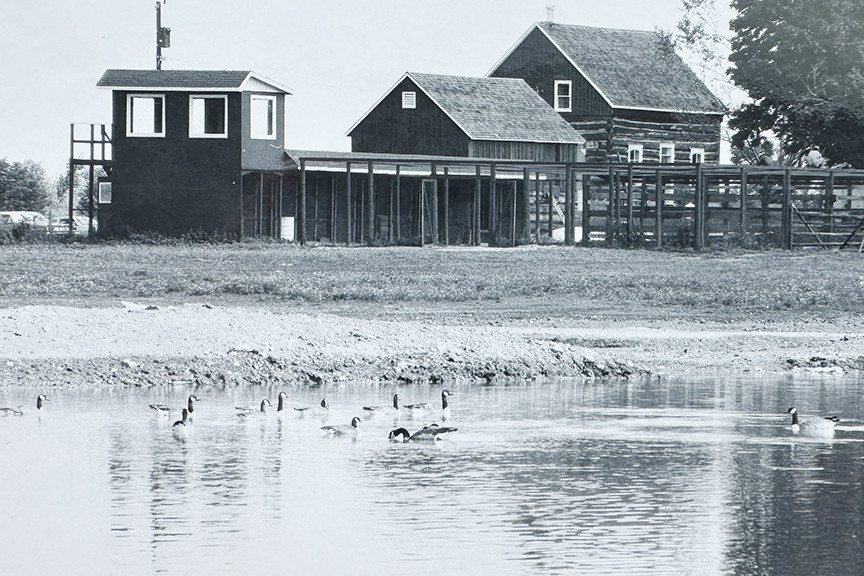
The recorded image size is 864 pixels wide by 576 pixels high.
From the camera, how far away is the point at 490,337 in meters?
26.5

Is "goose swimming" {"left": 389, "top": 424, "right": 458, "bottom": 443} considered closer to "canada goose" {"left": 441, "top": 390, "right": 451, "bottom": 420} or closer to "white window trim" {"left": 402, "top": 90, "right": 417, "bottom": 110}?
"canada goose" {"left": 441, "top": 390, "right": 451, "bottom": 420}

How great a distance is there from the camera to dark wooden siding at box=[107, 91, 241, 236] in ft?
185

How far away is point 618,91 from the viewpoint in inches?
2857

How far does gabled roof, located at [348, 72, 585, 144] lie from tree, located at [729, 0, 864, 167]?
25.8 feet

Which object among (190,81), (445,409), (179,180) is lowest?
(445,409)

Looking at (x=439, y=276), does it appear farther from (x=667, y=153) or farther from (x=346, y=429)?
(x=667, y=153)

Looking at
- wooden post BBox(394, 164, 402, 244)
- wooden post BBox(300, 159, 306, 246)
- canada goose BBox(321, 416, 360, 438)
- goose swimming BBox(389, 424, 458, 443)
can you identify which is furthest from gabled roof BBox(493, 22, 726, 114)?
goose swimming BBox(389, 424, 458, 443)

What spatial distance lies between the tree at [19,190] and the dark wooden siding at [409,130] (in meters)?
35.6

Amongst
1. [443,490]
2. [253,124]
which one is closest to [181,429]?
[443,490]

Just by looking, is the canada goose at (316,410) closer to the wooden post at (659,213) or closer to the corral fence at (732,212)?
the wooden post at (659,213)

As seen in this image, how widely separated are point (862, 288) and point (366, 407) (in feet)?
71.8

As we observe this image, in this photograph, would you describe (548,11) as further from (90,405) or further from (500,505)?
(500,505)

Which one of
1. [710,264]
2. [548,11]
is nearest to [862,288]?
[710,264]

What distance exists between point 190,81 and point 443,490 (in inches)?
1710
